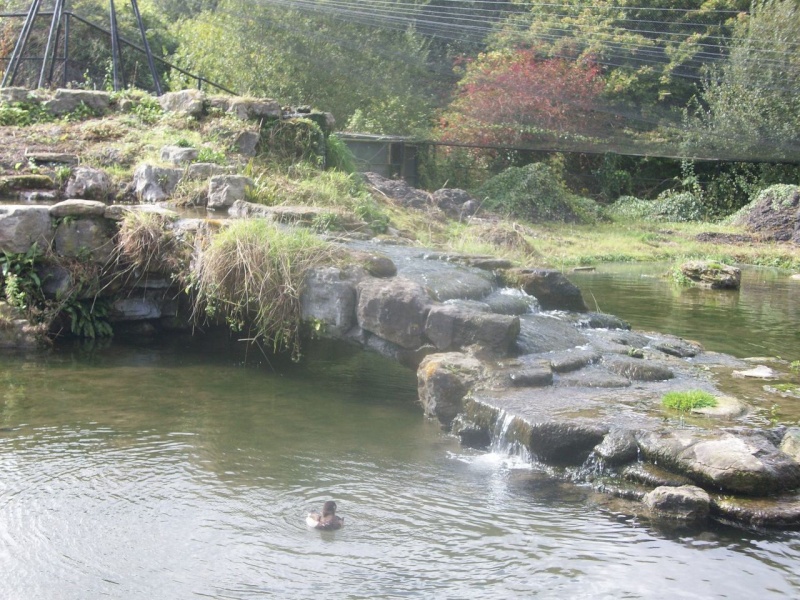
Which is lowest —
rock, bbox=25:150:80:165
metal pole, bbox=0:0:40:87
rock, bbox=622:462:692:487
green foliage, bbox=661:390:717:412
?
rock, bbox=622:462:692:487

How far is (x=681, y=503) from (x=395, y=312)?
3.34 m

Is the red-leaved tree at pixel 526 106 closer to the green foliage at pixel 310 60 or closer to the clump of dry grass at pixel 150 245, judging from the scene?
the green foliage at pixel 310 60

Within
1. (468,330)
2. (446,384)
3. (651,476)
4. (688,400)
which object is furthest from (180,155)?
(651,476)

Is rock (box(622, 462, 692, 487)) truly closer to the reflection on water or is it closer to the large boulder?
the reflection on water

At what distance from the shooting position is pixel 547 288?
33.6 ft

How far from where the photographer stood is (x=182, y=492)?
19.7ft

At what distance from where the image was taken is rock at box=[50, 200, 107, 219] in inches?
383

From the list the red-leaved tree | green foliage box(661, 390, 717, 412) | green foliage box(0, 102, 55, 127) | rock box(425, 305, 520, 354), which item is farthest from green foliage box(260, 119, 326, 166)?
the red-leaved tree

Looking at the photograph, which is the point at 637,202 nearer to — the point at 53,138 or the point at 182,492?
the point at 53,138

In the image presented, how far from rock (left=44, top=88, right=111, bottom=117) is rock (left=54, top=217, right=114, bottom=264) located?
16.6 ft

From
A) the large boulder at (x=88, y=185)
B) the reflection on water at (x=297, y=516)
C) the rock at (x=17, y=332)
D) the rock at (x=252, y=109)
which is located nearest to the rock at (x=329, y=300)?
the reflection on water at (x=297, y=516)

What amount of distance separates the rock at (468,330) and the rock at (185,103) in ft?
23.5

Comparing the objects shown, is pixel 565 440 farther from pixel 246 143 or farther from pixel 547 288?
pixel 246 143

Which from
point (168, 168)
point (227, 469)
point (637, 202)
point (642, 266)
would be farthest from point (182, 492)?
point (637, 202)
